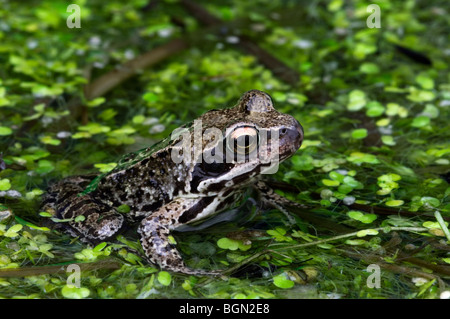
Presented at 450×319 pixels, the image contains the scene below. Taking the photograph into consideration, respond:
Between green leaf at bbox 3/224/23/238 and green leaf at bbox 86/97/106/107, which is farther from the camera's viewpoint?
green leaf at bbox 86/97/106/107

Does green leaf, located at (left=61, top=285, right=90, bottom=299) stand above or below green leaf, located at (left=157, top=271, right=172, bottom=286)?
above

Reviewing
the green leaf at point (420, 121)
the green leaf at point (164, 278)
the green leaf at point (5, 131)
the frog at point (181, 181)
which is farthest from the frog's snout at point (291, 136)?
the green leaf at point (5, 131)

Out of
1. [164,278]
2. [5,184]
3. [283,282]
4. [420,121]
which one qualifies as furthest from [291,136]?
[5,184]

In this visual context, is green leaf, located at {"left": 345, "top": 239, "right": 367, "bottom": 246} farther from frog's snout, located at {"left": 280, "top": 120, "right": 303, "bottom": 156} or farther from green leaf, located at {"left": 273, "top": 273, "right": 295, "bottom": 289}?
frog's snout, located at {"left": 280, "top": 120, "right": 303, "bottom": 156}

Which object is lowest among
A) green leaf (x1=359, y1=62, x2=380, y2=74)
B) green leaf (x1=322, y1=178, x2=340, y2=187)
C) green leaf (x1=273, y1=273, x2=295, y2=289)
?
green leaf (x1=273, y1=273, x2=295, y2=289)

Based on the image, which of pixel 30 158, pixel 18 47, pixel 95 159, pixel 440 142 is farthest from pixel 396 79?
pixel 18 47

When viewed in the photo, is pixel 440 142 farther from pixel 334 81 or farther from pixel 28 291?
pixel 28 291

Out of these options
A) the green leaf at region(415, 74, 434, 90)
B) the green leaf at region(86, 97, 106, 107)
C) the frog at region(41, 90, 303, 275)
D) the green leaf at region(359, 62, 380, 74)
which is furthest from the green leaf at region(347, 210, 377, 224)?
the green leaf at region(86, 97, 106, 107)

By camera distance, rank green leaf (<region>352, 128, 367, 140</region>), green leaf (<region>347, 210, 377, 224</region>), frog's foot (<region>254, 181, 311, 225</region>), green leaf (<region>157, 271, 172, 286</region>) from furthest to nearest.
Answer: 1. green leaf (<region>352, 128, 367, 140</region>)
2. frog's foot (<region>254, 181, 311, 225</region>)
3. green leaf (<region>347, 210, 377, 224</region>)
4. green leaf (<region>157, 271, 172, 286</region>)
